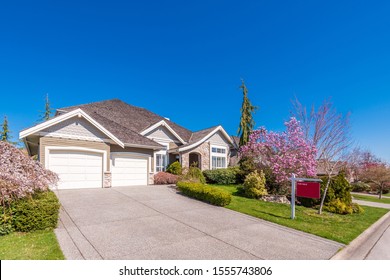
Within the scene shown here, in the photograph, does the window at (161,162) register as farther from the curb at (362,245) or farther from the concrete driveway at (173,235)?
the curb at (362,245)

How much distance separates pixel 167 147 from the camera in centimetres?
1941

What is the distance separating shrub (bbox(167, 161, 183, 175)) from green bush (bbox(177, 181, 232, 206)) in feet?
19.4

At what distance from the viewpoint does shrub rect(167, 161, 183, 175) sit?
1768cm

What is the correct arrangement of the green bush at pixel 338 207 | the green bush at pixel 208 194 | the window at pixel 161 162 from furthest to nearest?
the window at pixel 161 162
the green bush at pixel 338 207
the green bush at pixel 208 194

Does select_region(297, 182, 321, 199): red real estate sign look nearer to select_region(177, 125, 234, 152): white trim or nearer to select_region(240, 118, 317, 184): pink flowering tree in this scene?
select_region(240, 118, 317, 184): pink flowering tree

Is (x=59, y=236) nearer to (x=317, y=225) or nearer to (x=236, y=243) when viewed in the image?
(x=236, y=243)

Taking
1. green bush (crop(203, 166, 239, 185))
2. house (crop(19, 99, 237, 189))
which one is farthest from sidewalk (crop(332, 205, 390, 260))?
house (crop(19, 99, 237, 189))

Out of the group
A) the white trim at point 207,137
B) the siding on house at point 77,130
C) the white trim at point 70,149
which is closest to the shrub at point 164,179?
the white trim at point 207,137

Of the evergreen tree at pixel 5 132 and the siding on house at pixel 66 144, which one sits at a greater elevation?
the evergreen tree at pixel 5 132

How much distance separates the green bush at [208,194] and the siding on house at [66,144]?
18.3 ft

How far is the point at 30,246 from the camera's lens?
4656 mm

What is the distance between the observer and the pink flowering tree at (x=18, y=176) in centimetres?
555
